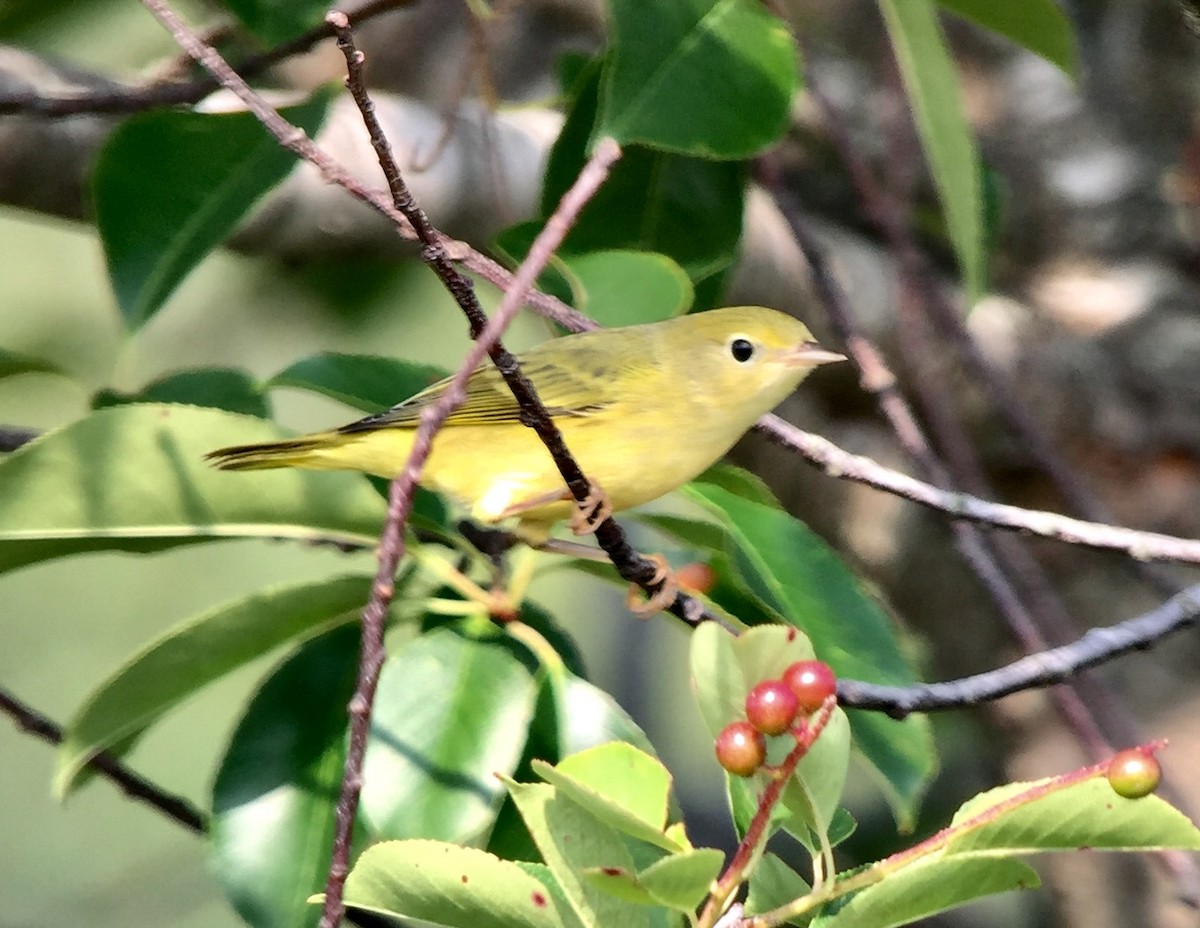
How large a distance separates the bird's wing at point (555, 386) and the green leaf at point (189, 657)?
417mm

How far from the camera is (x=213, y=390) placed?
1505 millimetres

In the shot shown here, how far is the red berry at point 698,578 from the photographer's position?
128 centimetres

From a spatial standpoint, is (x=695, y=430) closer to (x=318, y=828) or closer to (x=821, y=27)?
(x=318, y=828)

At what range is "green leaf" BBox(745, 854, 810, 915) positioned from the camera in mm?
817

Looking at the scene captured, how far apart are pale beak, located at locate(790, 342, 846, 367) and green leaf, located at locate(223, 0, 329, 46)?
2.09ft

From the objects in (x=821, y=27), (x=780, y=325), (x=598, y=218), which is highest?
(x=821, y=27)

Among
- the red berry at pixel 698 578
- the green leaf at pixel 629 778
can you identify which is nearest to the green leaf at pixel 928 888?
the green leaf at pixel 629 778

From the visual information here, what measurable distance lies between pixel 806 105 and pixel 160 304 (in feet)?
4.98

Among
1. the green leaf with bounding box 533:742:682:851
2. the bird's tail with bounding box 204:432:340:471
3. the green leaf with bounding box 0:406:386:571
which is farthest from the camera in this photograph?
the bird's tail with bounding box 204:432:340:471

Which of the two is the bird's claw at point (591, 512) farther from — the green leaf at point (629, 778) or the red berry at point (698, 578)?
the green leaf at point (629, 778)

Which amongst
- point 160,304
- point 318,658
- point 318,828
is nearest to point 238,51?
point 160,304

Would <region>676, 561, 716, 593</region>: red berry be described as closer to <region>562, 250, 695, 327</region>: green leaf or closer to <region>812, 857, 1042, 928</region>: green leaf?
<region>562, 250, 695, 327</region>: green leaf

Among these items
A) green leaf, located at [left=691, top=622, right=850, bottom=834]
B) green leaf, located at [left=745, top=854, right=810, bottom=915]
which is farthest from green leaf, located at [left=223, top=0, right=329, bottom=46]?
green leaf, located at [left=745, top=854, right=810, bottom=915]

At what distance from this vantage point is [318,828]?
1.17 m
